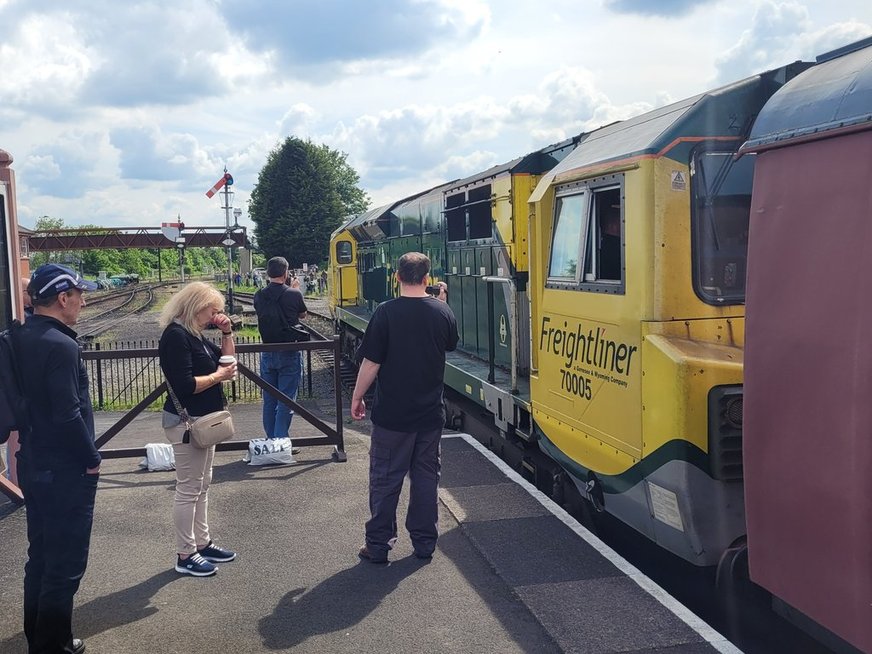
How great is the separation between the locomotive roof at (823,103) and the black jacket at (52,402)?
3.35 metres

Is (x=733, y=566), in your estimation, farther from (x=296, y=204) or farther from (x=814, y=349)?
(x=296, y=204)

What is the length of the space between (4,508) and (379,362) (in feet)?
11.5

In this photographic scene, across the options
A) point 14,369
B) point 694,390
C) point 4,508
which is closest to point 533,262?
point 694,390

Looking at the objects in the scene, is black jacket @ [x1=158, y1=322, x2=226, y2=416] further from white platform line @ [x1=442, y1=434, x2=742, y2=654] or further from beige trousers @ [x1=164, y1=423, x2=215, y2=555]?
white platform line @ [x1=442, y1=434, x2=742, y2=654]

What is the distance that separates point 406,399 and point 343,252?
46.6ft

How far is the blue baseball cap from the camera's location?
3742 millimetres

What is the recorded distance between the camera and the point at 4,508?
613 cm

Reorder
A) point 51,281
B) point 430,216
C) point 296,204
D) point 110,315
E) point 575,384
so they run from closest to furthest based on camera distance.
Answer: point 51,281, point 575,384, point 430,216, point 110,315, point 296,204

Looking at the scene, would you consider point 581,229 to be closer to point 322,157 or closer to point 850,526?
point 850,526

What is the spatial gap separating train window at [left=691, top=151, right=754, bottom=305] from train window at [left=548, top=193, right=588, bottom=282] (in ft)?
2.78

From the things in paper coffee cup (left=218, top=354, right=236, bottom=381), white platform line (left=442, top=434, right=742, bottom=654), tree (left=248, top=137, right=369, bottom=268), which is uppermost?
tree (left=248, top=137, right=369, bottom=268)

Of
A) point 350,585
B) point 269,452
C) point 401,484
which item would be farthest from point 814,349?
point 269,452

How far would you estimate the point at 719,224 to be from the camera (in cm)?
455

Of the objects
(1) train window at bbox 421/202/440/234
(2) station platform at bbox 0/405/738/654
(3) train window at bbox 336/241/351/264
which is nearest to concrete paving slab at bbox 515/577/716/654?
(2) station platform at bbox 0/405/738/654
